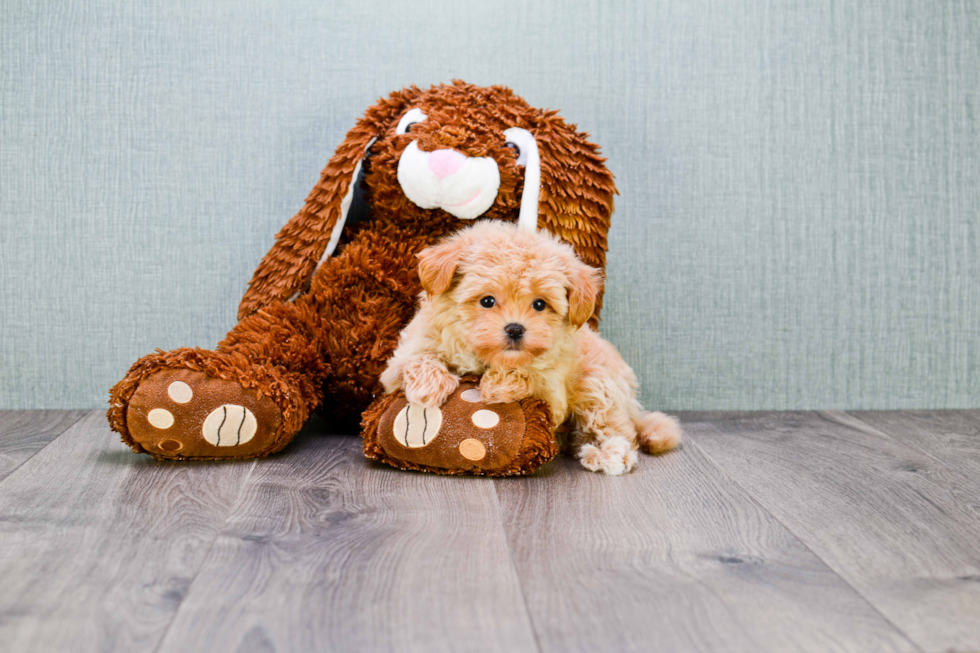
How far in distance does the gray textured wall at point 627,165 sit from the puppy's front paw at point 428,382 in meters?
0.60

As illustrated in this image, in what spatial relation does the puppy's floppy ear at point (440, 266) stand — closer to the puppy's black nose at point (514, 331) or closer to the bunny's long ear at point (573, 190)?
the puppy's black nose at point (514, 331)

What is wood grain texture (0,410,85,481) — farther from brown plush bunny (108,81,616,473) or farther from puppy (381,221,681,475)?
puppy (381,221,681,475)

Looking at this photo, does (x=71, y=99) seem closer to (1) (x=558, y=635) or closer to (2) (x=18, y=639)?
(2) (x=18, y=639)

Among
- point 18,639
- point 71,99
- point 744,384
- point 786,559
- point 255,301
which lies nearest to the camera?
point 18,639

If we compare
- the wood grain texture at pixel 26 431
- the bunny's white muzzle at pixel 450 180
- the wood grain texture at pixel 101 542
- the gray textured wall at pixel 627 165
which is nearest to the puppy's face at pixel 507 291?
the bunny's white muzzle at pixel 450 180

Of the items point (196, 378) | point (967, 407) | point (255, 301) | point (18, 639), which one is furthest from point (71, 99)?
point (967, 407)

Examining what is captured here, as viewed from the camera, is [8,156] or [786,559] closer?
[786,559]

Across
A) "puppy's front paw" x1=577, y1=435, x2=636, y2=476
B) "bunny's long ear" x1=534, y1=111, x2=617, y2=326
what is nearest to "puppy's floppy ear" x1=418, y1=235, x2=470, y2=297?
"bunny's long ear" x1=534, y1=111, x2=617, y2=326

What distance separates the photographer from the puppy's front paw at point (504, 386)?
1.08 metres

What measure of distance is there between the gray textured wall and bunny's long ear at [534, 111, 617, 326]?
10.6 inches

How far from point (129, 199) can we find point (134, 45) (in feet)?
1.00

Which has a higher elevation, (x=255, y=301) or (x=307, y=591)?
(x=255, y=301)

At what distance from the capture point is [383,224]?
1351 mm

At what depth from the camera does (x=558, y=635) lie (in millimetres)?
652
